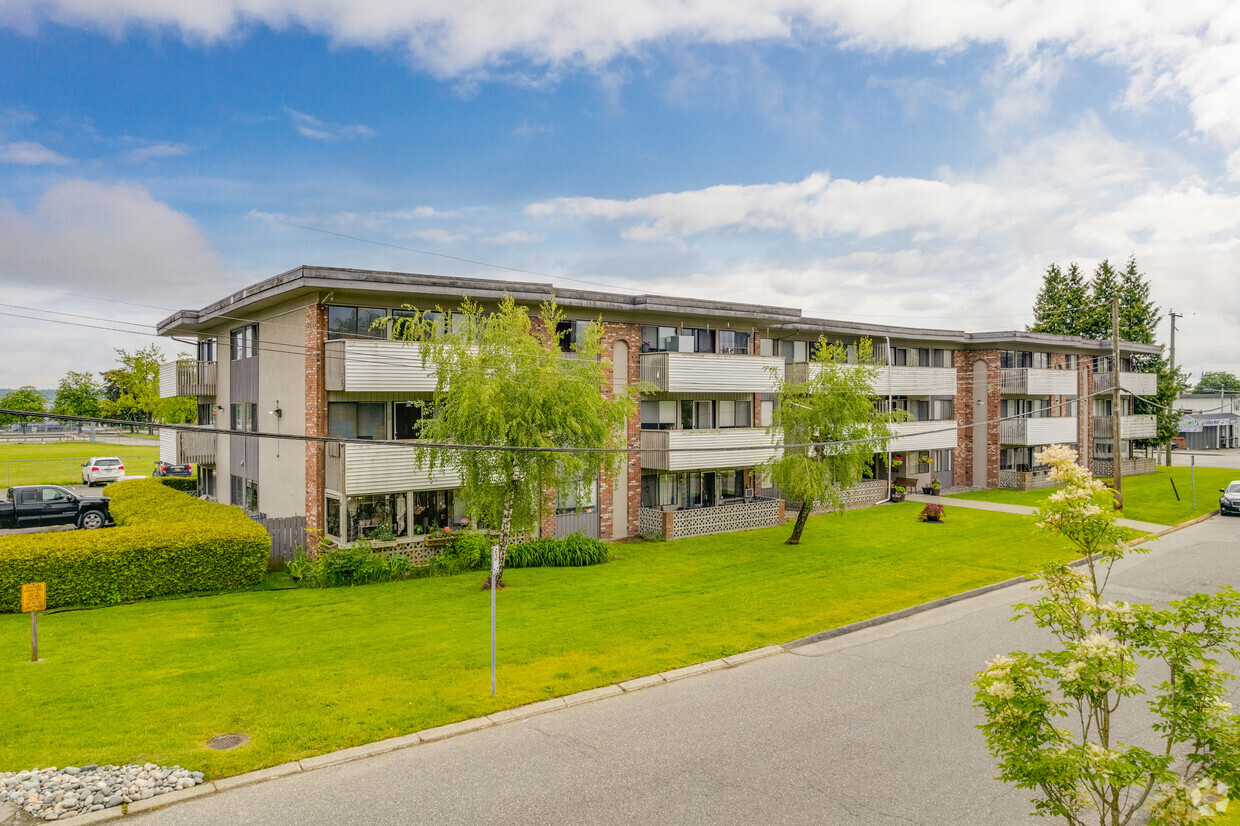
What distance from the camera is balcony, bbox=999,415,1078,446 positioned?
41.7 m

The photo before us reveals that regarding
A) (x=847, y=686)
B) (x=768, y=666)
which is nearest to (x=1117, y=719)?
(x=847, y=686)

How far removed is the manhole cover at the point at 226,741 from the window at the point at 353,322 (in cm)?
1385

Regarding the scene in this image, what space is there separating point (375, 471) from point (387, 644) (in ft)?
25.5

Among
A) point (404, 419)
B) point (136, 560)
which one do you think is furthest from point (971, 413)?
point (136, 560)

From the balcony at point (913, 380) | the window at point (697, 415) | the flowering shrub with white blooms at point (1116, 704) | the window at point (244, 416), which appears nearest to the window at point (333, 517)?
the window at point (244, 416)

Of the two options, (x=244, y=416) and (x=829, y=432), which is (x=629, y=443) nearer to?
(x=829, y=432)

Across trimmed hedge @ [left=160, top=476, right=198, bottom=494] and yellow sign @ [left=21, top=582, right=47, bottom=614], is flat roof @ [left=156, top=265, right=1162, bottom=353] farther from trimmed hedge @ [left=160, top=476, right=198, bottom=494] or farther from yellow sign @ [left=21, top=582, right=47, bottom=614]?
yellow sign @ [left=21, top=582, right=47, bottom=614]

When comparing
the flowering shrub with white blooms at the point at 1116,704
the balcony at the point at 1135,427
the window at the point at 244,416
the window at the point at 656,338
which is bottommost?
the flowering shrub with white blooms at the point at 1116,704

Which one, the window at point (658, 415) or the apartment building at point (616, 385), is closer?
the apartment building at point (616, 385)

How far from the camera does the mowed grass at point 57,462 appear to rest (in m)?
48.0

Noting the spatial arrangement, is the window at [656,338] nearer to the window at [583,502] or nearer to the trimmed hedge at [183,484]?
the window at [583,502]

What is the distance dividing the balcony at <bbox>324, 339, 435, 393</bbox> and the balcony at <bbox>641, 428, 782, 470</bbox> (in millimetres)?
9247

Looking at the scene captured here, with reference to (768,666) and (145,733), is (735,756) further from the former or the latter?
(145,733)

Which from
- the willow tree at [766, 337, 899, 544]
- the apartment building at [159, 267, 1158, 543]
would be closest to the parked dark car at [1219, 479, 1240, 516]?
the apartment building at [159, 267, 1158, 543]
